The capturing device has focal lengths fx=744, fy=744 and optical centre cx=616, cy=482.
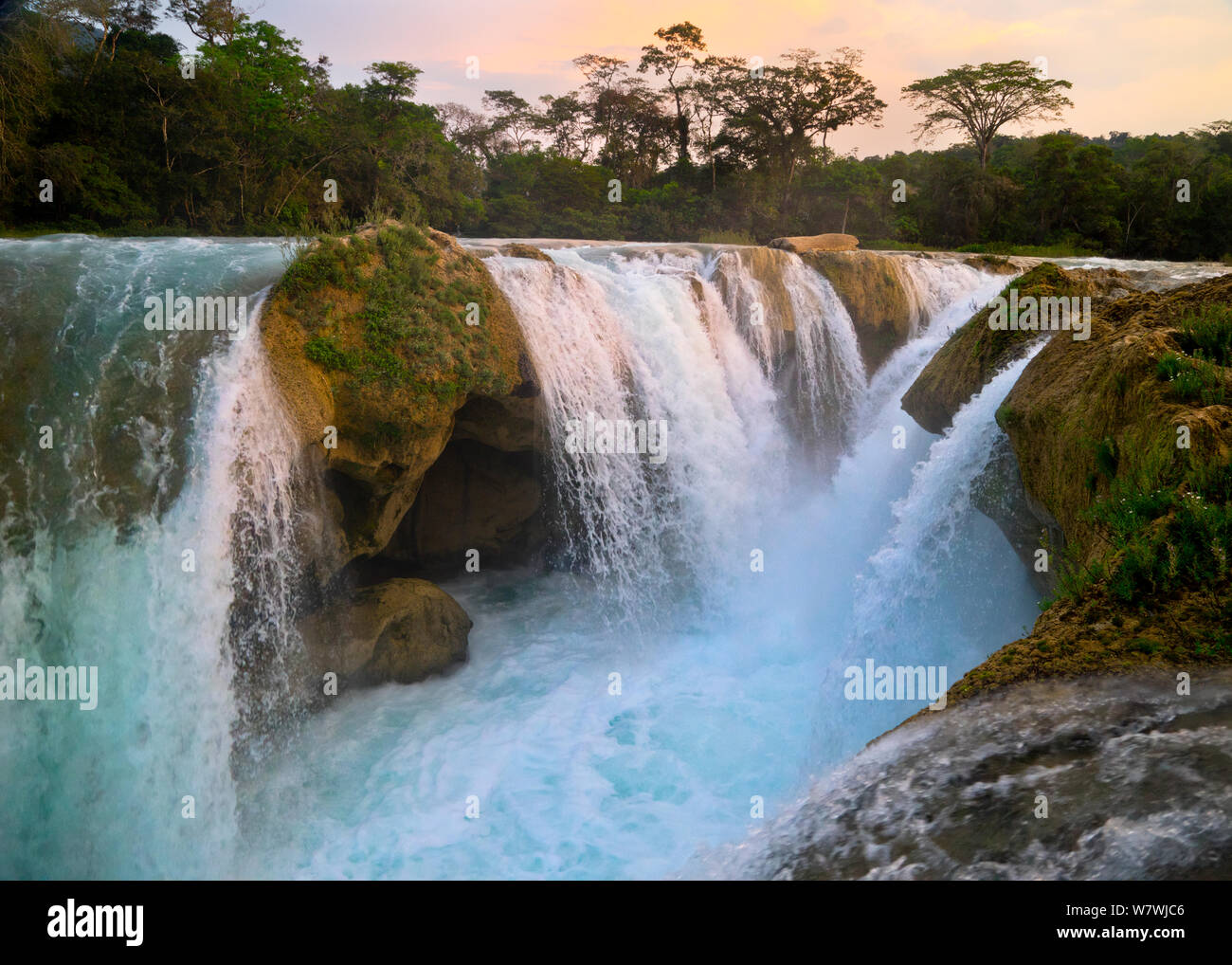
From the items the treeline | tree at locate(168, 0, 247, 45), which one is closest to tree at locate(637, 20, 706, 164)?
the treeline

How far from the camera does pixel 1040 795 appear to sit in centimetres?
305

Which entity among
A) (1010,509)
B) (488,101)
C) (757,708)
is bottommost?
(757,708)

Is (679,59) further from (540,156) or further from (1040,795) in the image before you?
(1040,795)

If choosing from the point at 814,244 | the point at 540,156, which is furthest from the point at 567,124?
the point at 814,244

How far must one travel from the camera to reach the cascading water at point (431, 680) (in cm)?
592

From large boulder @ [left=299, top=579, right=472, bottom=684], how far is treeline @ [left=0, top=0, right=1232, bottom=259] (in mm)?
4369

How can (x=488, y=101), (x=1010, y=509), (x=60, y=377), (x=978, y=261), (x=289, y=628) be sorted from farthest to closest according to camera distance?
1. (x=488, y=101)
2. (x=978, y=261)
3. (x=289, y=628)
4. (x=1010, y=509)
5. (x=60, y=377)

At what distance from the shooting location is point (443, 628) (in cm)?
898

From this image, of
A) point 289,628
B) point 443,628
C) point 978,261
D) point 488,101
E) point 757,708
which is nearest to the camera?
point 289,628

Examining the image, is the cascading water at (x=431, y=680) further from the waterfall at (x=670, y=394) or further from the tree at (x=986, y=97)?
the tree at (x=986, y=97)

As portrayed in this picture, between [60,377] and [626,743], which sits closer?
[60,377]

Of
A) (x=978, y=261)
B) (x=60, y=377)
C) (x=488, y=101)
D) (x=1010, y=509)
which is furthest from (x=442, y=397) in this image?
(x=488, y=101)

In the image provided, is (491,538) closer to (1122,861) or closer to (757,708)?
(757,708)

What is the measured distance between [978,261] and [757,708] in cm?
1275
